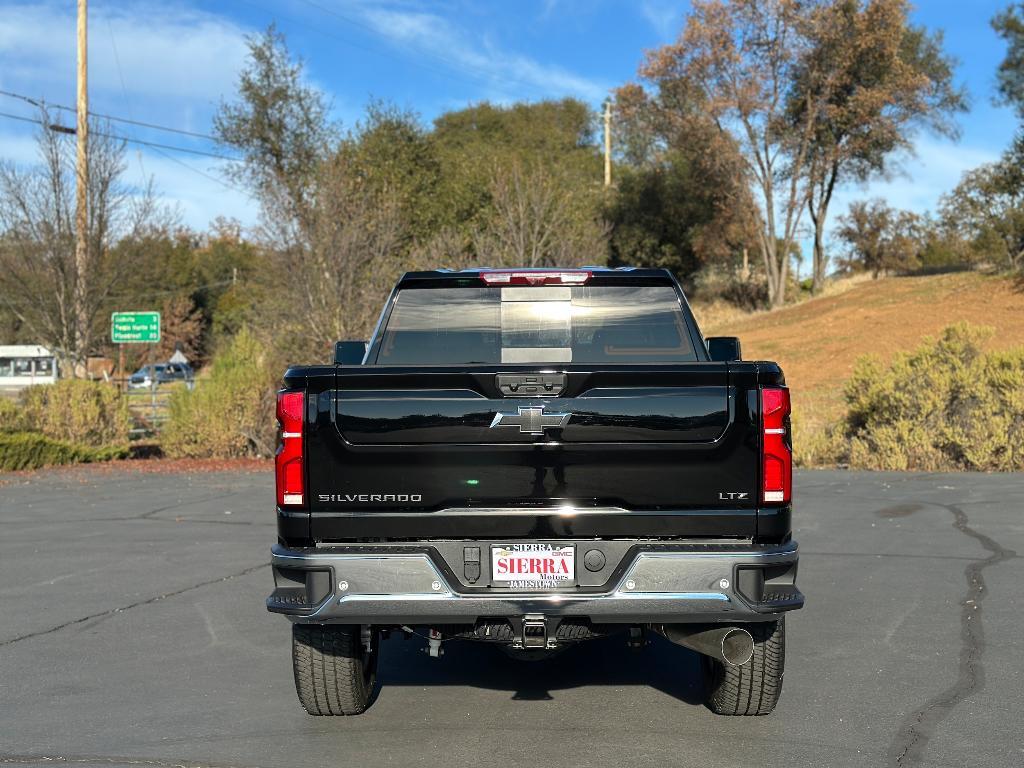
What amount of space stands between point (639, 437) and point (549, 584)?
685mm

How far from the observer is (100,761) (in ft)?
15.6

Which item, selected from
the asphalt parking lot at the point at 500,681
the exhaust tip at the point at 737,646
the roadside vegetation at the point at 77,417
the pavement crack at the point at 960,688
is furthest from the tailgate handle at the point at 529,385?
the roadside vegetation at the point at 77,417

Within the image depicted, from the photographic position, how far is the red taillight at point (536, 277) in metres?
6.00

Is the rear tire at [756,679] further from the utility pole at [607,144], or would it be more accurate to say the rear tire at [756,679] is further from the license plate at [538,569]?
the utility pole at [607,144]

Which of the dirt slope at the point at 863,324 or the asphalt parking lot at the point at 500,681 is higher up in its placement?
the dirt slope at the point at 863,324

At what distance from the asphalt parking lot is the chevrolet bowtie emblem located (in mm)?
1393

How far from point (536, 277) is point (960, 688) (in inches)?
116

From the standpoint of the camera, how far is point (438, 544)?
4.62m

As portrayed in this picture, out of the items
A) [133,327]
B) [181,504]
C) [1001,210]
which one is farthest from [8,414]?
[1001,210]

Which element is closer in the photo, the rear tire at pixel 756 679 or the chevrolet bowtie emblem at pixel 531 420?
the chevrolet bowtie emblem at pixel 531 420

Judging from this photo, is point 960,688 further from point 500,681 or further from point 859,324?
point 859,324

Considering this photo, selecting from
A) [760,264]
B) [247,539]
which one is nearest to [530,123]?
[760,264]

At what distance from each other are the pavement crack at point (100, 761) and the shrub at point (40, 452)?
1521cm

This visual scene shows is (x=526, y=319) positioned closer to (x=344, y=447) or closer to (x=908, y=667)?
(x=344, y=447)
